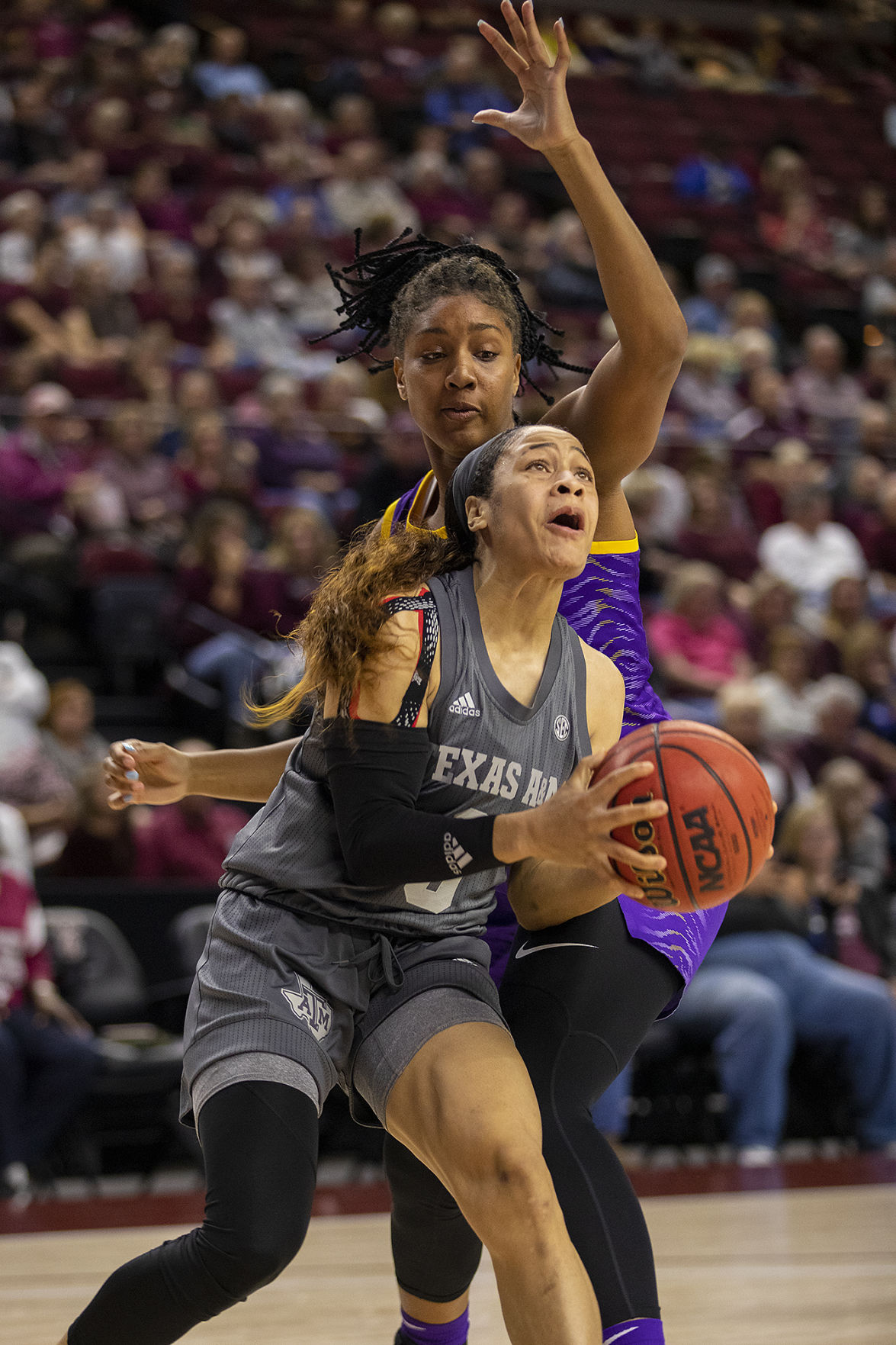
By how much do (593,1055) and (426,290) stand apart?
1.20m

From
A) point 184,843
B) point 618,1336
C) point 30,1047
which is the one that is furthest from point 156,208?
point 618,1336

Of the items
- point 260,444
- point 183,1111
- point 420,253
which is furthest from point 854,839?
point 183,1111

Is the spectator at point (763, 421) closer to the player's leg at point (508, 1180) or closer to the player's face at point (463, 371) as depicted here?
the player's face at point (463, 371)

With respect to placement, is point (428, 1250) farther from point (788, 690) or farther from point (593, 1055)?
point (788, 690)

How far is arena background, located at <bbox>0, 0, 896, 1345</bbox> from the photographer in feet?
17.4

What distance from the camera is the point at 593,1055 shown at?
6.56 feet

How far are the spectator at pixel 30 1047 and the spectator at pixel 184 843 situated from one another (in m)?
0.64

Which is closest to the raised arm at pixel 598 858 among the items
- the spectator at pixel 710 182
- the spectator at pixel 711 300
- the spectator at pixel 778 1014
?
the spectator at pixel 778 1014

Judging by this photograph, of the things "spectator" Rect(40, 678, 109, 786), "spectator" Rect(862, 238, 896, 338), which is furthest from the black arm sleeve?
"spectator" Rect(862, 238, 896, 338)

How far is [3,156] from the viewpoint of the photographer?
9219 millimetres

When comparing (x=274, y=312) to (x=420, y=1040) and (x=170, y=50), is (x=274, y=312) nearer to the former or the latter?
(x=170, y=50)

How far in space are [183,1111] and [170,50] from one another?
32.8 feet

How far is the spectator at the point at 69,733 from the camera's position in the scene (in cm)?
570

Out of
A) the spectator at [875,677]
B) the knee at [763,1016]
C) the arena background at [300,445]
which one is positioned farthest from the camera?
the spectator at [875,677]
